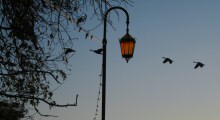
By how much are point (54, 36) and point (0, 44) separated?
3.76 ft

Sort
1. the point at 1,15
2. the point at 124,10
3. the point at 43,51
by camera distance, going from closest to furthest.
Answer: the point at 1,15 < the point at 43,51 < the point at 124,10

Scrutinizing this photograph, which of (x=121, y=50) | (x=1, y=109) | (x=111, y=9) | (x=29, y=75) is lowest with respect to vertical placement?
(x=1, y=109)

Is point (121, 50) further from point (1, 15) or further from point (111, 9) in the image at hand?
point (1, 15)

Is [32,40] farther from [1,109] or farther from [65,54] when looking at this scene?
[1,109]

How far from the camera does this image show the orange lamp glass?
9.50m

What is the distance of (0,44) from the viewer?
9.00m

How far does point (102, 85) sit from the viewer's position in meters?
9.40

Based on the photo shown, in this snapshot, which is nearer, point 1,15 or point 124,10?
point 1,15

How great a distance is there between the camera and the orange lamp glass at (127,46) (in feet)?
31.2

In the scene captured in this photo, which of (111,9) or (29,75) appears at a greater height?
(111,9)

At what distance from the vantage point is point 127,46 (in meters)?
9.61

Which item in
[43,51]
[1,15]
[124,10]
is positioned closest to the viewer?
[1,15]

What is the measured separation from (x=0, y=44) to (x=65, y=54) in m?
1.50

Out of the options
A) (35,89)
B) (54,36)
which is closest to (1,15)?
(54,36)
